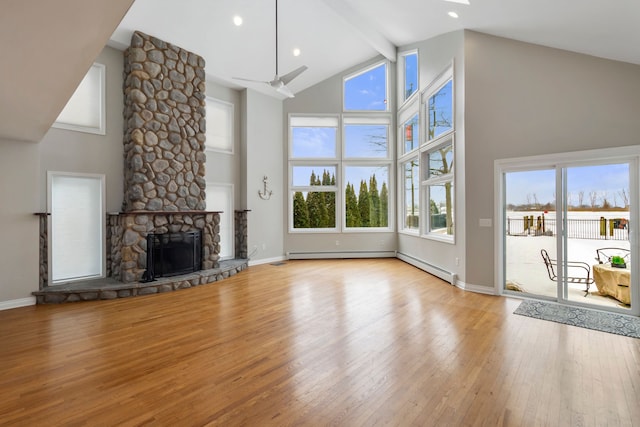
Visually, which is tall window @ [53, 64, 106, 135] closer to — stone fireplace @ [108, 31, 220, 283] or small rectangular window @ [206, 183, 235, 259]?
stone fireplace @ [108, 31, 220, 283]

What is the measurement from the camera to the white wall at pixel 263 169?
23.8 feet

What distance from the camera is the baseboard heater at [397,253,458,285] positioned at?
5277mm

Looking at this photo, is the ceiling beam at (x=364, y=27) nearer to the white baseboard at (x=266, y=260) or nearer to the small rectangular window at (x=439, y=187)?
the small rectangular window at (x=439, y=187)

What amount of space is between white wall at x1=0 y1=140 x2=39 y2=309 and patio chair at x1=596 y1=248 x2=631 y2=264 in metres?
7.50

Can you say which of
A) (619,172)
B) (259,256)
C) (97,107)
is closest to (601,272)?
(619,172)

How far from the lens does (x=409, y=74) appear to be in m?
7.36

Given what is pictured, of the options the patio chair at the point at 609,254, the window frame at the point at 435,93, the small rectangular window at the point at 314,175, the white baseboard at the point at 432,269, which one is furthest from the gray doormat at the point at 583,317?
the small rectangular window at the point at 314,175

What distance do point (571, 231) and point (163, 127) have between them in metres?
6.46

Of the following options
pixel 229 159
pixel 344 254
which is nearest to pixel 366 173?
pixel 344 254

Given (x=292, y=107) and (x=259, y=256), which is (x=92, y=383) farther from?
(x=292, y=107)

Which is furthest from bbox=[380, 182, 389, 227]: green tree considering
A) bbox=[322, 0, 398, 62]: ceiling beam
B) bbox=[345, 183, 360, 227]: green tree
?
bbox=[322, 0, 398, 62]: ceiling beam

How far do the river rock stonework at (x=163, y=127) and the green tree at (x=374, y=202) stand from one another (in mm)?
4160

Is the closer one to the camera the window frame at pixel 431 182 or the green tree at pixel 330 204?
the window frame at pixel 431 182

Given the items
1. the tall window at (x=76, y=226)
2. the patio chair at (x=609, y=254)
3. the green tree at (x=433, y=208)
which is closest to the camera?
the patio chair at (x=609, y=254)
